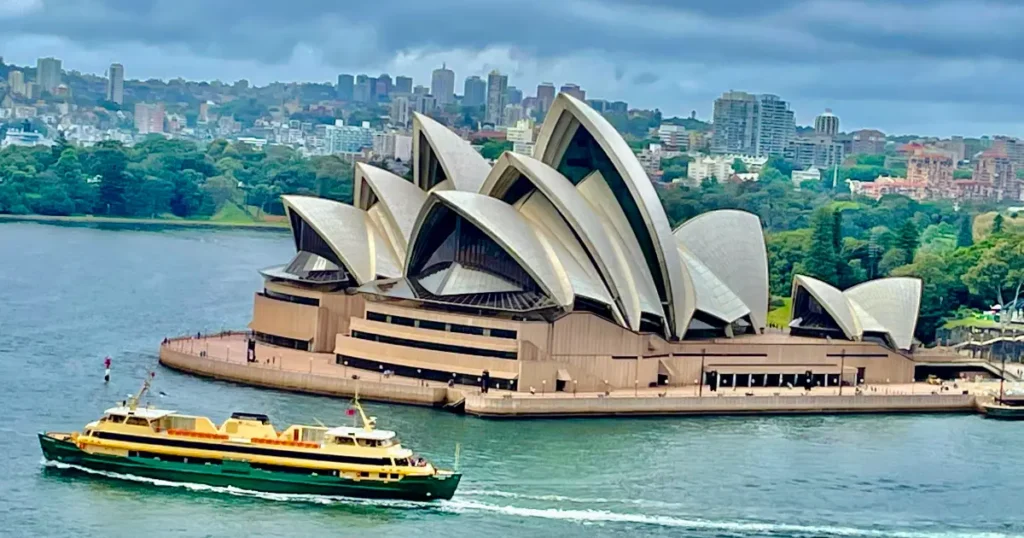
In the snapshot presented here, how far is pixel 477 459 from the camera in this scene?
45.9 metres

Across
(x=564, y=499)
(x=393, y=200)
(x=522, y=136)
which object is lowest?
(x=564, y=499)

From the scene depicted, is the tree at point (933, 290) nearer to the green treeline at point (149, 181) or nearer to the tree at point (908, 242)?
the tree at point (908, 242)

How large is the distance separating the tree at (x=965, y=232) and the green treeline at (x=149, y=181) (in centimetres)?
3921

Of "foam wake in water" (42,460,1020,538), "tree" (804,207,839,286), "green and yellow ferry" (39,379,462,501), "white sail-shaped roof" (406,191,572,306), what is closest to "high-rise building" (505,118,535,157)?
"tree" (804,207,839,286)

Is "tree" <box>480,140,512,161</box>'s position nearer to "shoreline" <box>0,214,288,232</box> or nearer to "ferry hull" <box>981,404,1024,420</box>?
"shoreline" <box>0,214,288,232</box>

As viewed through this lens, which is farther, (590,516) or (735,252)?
(735,252)

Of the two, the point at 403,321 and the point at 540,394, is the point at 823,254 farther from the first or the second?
the point at 540,394

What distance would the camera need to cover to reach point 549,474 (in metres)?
44.6

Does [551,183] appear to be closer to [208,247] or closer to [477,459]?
[477,459]

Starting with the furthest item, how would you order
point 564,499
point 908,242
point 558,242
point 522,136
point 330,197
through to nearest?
point 522,136, point 330,197, point 908,242, point 558,242, point 564,499

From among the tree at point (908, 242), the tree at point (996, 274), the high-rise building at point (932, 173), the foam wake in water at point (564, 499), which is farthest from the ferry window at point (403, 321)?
the high-rise building at point (932, 173)

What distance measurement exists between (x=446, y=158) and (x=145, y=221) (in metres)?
67.3

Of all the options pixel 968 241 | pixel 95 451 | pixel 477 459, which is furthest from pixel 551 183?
pixel 968 241

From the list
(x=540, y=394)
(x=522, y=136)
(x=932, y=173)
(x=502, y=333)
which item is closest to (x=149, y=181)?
(x=522, y=136)
